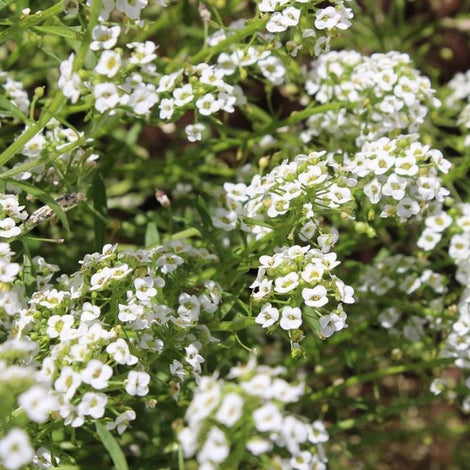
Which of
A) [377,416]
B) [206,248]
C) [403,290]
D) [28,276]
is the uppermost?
[28,276]

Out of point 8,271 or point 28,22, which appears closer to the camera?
point 8,271

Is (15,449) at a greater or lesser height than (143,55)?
lesser

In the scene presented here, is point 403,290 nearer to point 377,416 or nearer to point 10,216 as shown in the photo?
point 377,416

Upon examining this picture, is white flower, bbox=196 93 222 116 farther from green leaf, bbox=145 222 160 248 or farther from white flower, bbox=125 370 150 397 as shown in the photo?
white flower, bbox=125 370 150 397

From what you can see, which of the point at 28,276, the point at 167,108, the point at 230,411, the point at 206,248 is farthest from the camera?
the point at 206,248

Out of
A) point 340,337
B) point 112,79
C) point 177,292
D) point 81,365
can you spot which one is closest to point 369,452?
point 340,337

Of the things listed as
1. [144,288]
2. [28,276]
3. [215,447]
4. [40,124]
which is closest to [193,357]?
[144,288]

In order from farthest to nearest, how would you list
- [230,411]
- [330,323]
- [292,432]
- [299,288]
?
1. [330,323]
2. [299,288]
3. [292,432]
4. [230,411]

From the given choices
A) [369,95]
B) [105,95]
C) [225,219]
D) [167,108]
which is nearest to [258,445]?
[105,95]

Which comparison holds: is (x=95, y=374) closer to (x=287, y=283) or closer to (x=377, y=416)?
(x=287, y=283)
